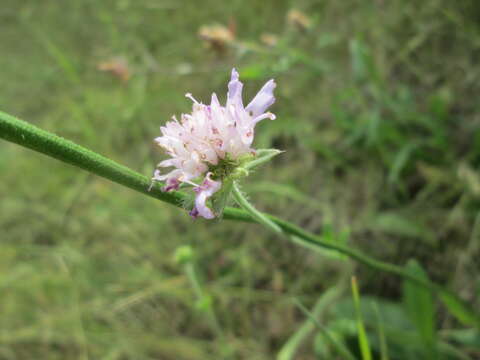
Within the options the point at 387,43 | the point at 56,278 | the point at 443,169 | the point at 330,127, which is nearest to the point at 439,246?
the point at 443,169

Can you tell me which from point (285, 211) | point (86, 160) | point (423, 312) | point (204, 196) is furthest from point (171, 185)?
point (285, 211)

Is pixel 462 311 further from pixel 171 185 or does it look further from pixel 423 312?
pixel 171 185

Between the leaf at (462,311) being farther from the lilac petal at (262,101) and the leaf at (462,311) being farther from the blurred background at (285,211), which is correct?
the lilac petal at (262,101)

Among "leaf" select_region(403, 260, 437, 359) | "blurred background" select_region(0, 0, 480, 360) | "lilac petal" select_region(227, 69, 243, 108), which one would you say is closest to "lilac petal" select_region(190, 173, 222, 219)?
"lilac petal" select_region(227, 69, 243, 108)

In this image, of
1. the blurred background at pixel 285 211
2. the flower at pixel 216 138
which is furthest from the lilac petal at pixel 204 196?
the blurred background at pixel 285 211

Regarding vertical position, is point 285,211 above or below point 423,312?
above

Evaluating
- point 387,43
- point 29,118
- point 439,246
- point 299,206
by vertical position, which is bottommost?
point 439,246

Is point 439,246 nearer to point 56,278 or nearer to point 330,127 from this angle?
point 330,127
